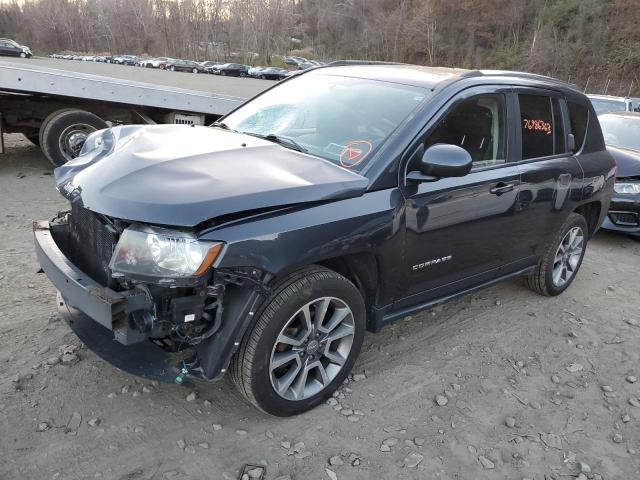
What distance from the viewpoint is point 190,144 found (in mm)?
2998

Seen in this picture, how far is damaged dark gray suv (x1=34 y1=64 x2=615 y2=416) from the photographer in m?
2.36

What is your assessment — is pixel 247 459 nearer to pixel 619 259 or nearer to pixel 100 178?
pixel 100 178

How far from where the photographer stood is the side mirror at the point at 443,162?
2.86 m

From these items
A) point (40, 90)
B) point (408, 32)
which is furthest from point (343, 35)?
point (40, 90)

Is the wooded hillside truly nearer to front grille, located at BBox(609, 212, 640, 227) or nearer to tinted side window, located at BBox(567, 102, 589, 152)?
front grille, located at BBox(609, 212, 640, 227)

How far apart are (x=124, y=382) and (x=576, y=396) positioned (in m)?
2.82

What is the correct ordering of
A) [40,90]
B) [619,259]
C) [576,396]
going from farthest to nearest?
1. [40,90]
2. [619,259]
3. [576,396]

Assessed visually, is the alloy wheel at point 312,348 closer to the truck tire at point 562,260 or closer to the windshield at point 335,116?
the windshield at point 335,116

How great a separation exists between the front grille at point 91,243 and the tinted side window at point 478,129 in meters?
1.86

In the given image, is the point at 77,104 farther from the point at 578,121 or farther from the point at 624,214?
the point at 624,214

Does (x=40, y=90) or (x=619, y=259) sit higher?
(x=40, y=90)

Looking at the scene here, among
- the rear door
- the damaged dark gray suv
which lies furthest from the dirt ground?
the rear door

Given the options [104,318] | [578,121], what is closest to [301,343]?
[104,318]

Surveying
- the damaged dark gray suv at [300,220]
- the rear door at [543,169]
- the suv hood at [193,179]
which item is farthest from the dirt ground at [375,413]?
the suv hood at [193,179]
